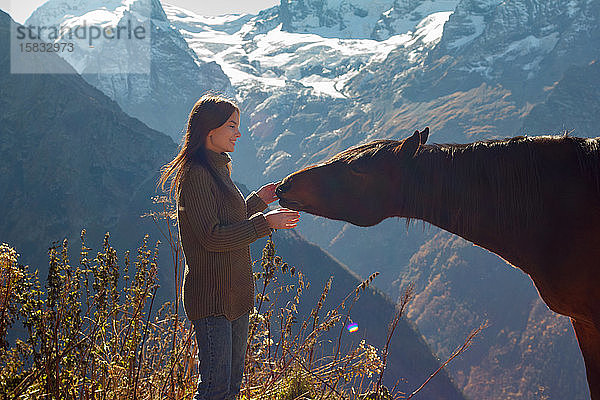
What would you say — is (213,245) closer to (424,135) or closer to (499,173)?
(424,135)

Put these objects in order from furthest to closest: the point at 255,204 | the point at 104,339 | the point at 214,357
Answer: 1. the point at 255,204
2. the point at 104,339
3. the point at 214,357

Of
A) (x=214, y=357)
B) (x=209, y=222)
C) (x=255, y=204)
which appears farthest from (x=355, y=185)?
(x=214, y=357)

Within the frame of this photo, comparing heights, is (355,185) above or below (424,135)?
below

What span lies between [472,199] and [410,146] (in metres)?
0.50

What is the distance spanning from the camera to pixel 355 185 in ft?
9.96

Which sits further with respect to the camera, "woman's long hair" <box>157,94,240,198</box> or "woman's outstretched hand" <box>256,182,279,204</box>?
"woman's outstretched hand" <box>256,182,279,204</box>

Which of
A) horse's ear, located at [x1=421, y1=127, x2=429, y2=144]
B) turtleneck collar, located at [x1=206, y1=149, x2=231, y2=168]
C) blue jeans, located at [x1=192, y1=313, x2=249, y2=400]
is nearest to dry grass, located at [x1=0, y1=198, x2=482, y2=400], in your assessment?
blue jeans, located at [x1=192, y1=313, x2=249, y2=400]

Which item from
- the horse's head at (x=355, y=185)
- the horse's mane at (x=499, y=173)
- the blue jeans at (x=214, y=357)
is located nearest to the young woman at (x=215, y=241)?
the blue jeans at (x=214, y=357)

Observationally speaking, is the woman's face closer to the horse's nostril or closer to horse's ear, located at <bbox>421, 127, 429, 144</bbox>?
the horse's nostril

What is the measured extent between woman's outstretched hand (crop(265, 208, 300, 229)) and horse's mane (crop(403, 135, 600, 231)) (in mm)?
777

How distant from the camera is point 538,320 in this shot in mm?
121625

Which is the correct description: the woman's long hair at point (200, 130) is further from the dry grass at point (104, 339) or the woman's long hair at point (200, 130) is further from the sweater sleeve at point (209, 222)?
the dry grass at point (104, 339)

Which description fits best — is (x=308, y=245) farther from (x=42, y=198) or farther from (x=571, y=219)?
(x=571, y=219)

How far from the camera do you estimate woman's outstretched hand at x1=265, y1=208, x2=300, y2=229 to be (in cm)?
267
